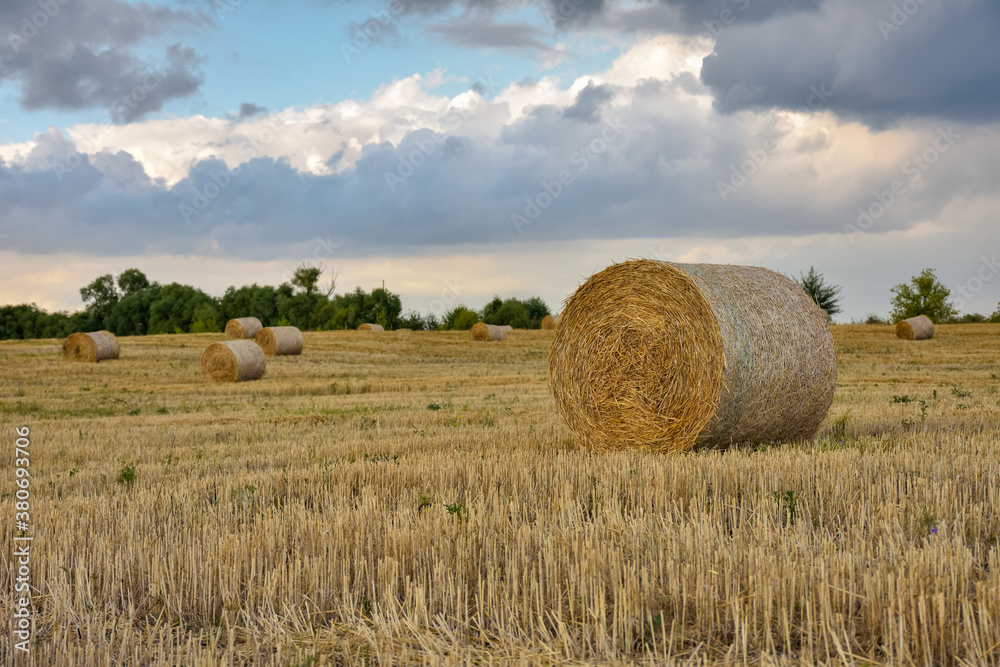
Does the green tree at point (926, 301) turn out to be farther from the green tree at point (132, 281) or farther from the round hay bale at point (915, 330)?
the green tree at point (132, 281)

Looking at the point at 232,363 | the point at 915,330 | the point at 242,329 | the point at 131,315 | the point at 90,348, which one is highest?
the point at 131,315

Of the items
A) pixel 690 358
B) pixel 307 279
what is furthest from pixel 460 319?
pixel 690 358

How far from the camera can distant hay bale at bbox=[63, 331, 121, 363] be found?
3259 centimetres

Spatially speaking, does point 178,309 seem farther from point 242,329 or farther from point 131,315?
point 242,329

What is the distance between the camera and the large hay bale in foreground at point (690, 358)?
9641mm

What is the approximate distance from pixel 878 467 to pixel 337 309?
7783 cm

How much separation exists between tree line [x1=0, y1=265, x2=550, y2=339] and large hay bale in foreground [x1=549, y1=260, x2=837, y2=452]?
7029 cm

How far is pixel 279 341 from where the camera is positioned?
3609 cm

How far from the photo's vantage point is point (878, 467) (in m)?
7.31

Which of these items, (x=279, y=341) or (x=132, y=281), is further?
(x=132, y=281)

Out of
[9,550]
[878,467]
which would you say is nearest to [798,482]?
[878,467]

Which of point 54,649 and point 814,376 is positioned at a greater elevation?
point 814,376

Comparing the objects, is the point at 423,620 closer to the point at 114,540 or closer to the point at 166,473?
the point at 114,540

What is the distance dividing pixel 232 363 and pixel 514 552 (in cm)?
2208
